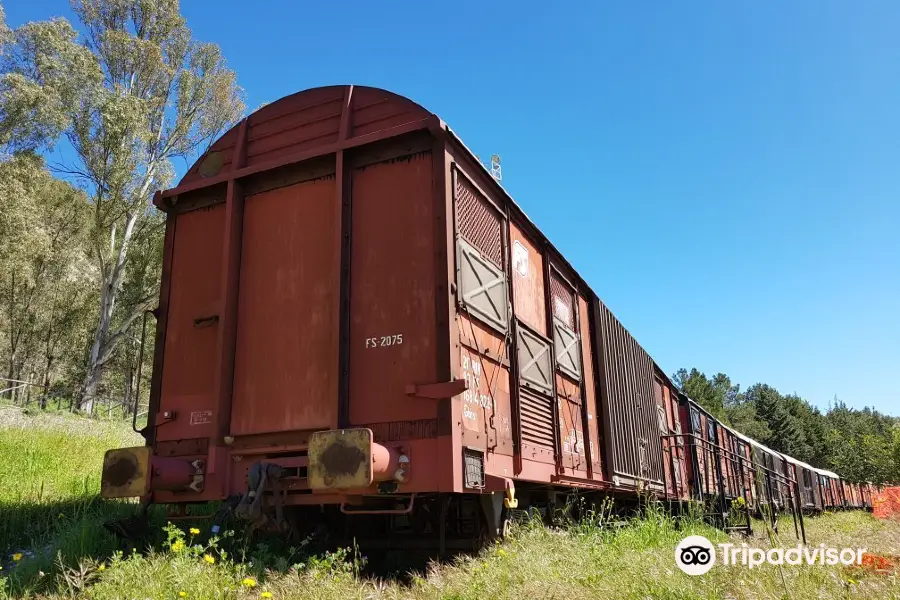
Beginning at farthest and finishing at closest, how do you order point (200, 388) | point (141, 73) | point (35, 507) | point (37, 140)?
point (141, 73) → point (37, 140) → point (35, 507) → point (200, 388)

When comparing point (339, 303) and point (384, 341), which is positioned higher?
point (339, 303)

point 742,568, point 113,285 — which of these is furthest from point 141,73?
point 742,568

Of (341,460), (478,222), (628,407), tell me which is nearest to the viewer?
(341,460)

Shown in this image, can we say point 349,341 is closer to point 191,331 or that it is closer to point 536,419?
point 191,331

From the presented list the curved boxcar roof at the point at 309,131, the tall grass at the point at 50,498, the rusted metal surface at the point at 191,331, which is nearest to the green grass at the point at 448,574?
the tall grass at the point at 50,498

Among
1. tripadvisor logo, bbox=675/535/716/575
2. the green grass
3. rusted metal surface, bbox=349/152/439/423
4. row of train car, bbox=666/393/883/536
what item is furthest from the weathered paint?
row of train car, bbox=666/393/883/536

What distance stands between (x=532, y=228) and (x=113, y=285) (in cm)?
1968

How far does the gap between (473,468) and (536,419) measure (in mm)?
1840

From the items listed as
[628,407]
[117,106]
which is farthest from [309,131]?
[117,106]

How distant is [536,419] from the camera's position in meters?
6.39

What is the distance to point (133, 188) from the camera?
22.2 m

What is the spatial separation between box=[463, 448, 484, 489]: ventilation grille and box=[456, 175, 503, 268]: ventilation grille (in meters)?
1.87

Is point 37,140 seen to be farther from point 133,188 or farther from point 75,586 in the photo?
point 75,586

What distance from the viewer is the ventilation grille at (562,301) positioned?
306 inches
